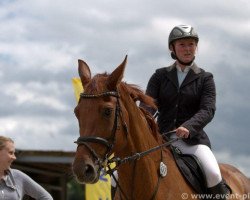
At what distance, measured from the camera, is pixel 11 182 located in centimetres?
682

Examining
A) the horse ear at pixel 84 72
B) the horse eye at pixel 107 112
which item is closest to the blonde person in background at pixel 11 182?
the horse ear at pixel 84 72

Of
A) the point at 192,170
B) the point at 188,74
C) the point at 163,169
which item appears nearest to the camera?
the point at 163,169

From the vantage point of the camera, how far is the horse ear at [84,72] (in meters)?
6.54

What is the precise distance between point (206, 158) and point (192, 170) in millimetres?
243

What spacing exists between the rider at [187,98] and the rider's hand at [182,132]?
0.30ft

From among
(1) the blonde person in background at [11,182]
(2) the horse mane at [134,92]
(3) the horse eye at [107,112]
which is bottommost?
(1) the blonde person in background at [11,182]

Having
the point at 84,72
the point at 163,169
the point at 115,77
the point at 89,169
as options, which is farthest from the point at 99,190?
the point at 89,169

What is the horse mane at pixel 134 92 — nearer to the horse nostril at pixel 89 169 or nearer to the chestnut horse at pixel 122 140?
the chestnut horse at pixel 122 140

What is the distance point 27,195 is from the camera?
719 centimetres

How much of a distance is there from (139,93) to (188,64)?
1.20 meters

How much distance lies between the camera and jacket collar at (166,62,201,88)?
757 cm

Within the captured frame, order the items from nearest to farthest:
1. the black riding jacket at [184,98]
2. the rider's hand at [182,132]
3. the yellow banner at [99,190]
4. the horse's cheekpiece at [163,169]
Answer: the horse's cheekpiece at [163,169] < the rider's hand at [182,132] < the black riding jacket at [184,98] < the yellow banner at [99,190]

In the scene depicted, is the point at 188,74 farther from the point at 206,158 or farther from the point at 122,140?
the point at 122,140

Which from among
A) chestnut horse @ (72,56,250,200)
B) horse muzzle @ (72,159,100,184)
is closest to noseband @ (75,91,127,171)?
chestnut horse @ (72,56,250,200)
